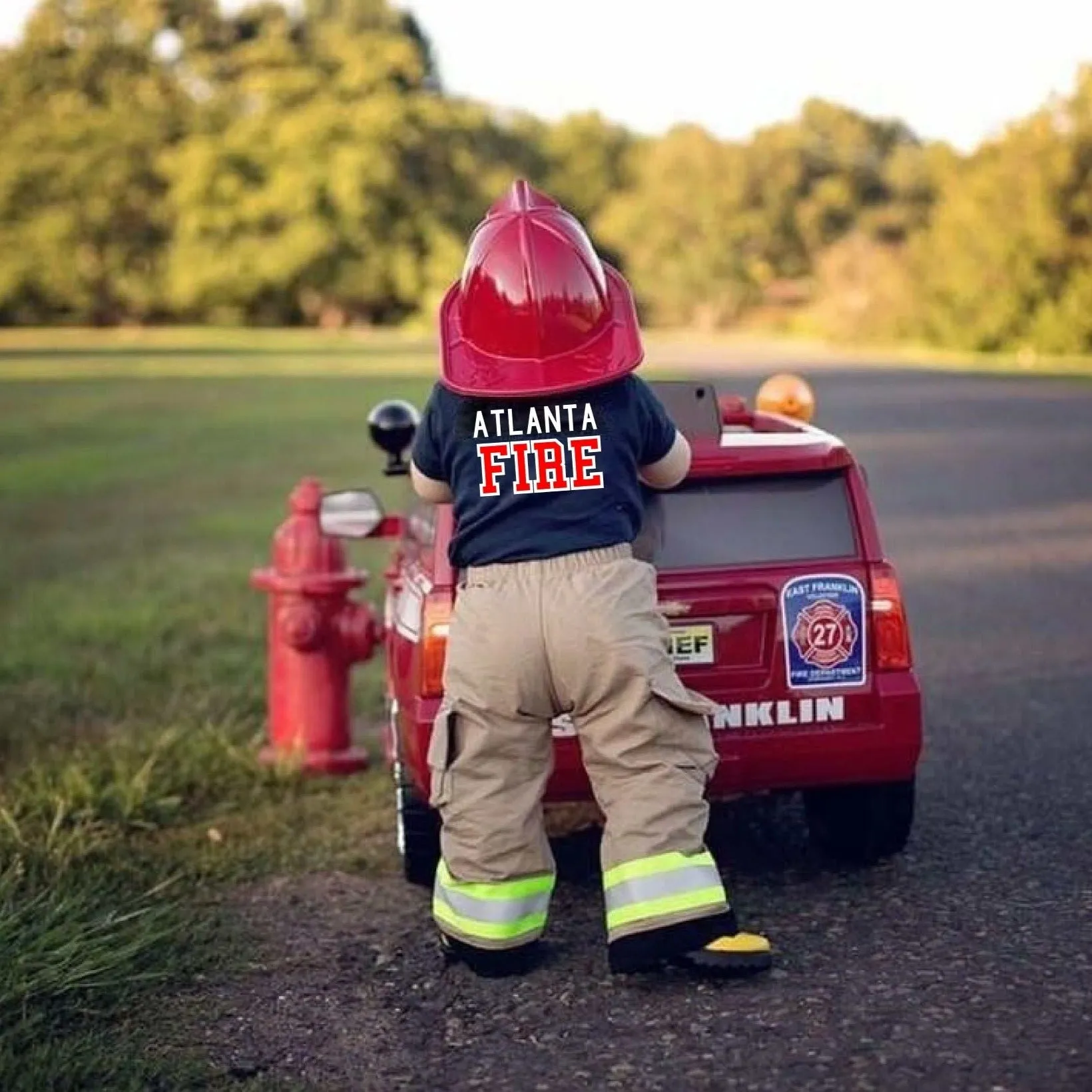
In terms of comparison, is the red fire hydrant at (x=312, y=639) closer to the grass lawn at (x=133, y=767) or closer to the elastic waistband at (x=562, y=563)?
the grass lawn at (x=133, y=767)

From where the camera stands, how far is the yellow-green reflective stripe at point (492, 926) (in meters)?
4.33

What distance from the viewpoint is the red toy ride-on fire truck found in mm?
4742

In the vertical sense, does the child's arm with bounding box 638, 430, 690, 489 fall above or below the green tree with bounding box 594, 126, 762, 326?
above

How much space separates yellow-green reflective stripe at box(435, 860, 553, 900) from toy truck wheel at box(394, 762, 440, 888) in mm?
782

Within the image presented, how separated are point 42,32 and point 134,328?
71.0 ft

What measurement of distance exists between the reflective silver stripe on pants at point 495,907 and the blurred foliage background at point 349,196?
61.4 meters

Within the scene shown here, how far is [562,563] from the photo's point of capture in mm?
4273

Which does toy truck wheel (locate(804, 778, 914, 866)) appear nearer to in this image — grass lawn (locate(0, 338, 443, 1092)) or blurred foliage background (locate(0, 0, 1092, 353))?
grass lawn (locate(0, 338, 443, 1092))

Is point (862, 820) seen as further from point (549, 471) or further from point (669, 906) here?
point (549, 471)

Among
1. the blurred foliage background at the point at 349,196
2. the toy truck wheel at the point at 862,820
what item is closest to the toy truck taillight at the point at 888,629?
the toy truck wheel at the point at 862,820

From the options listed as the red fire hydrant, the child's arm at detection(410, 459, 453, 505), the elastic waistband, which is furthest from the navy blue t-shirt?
the red fire hydrant

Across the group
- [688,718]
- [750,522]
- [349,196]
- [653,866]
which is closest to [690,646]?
[750,522]

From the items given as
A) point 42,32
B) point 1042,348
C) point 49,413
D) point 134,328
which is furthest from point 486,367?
point 42,32

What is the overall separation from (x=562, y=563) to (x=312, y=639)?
2.56 m
